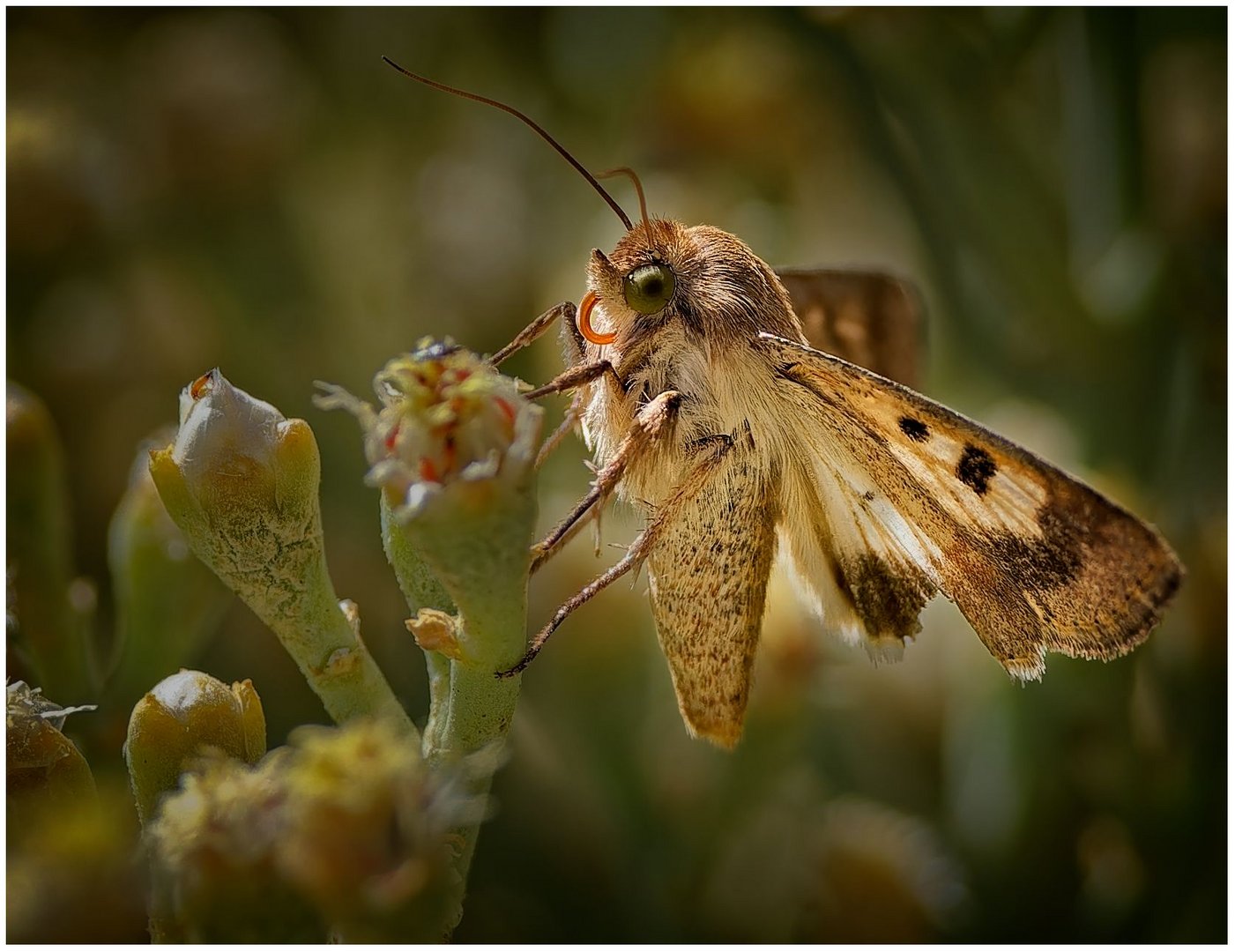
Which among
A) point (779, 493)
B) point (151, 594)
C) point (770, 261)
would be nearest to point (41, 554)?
point (151, 594)

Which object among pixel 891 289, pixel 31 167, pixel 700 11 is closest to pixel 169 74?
pixel 31 167

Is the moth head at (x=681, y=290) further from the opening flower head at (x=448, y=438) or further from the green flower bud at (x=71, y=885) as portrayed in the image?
the green flower bud at (x=71, y=885)

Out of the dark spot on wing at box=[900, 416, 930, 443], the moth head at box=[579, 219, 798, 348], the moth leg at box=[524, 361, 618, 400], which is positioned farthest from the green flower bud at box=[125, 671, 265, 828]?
the dark spot on wing at box=[900, 416, 930, 443]

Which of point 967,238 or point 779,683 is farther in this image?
point 967,238

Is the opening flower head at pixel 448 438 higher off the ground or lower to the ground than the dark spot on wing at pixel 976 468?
lower

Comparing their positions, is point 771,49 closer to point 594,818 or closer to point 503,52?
point 503,52

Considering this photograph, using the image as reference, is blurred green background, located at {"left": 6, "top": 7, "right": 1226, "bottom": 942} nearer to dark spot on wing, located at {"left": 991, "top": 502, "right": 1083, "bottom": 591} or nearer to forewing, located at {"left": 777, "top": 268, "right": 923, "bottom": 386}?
forewing, located at {"left": 777, "top": 268, "right": 923, "bottom": 386}

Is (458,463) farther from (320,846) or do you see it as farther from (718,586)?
(718,586)

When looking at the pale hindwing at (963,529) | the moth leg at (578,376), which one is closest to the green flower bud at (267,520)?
the moth leg at (578,376)
